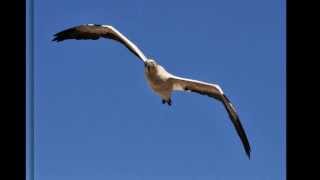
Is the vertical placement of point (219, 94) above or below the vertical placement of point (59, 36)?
below

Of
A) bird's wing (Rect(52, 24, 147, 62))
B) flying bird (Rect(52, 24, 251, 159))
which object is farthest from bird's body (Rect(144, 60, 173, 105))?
bird's wing (Rect(52, 24, 147, 62))

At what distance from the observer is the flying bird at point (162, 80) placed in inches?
202

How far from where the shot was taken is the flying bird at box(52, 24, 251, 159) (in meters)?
5.13

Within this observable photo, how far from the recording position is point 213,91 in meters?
5.36

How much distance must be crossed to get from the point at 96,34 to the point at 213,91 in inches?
40.5

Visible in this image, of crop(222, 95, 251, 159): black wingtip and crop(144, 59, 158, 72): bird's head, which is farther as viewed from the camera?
crop(222, 95, 251, 159): black wingtip

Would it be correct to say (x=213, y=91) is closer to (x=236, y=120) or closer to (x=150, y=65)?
(x=236, y=120)

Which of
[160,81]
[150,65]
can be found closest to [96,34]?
[150,65]

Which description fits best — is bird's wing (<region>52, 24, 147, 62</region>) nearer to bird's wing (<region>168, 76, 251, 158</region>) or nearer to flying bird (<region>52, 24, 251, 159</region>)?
flying bird (<region>52, 24, 251, 159</region>)
